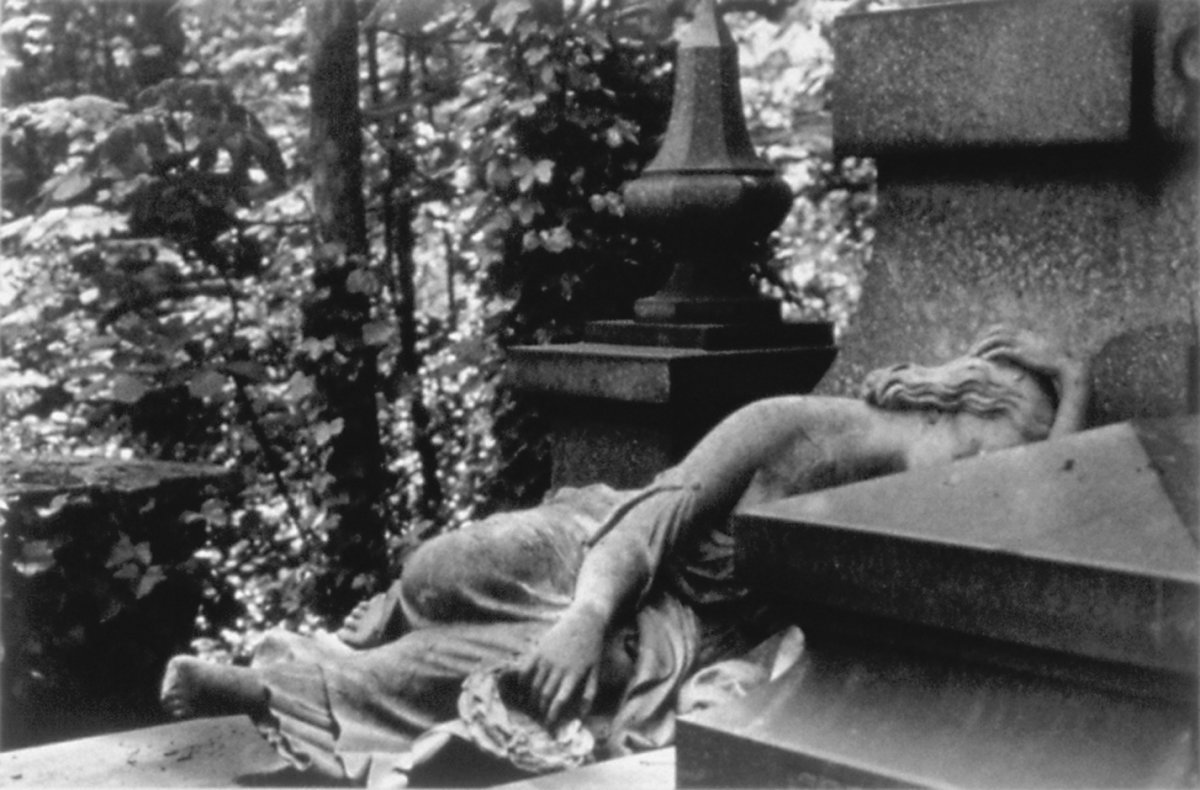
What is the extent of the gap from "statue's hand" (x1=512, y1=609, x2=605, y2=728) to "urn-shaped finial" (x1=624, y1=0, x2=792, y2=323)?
201 cm

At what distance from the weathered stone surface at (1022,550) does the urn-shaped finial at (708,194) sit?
8.14 feet

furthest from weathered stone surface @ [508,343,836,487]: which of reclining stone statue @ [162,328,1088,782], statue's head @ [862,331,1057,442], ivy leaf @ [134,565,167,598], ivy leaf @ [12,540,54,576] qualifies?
ivy leaf @ [12,540,54,576]

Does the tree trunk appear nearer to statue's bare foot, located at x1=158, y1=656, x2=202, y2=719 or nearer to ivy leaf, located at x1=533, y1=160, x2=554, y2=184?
ivy leaf, located at x1=533, y1=160, x2=554, y2=184

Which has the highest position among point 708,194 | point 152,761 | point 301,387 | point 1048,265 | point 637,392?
point 708,194

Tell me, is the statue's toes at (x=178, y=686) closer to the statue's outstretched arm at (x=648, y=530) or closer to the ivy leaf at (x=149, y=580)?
the statue's outstretched arm at (x=648, y=530)

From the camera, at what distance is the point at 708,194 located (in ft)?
18.7

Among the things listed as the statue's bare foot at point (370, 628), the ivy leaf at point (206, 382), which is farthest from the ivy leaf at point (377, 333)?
the statue's bare foot at point (370, 628)

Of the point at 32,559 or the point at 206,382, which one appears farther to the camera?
the point at 206,382

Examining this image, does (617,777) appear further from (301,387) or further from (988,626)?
(301,387)

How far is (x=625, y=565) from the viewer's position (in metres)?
4.21

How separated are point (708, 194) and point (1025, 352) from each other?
1.54m

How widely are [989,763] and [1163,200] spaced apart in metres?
2.26

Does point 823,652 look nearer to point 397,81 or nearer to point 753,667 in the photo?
point 753,667

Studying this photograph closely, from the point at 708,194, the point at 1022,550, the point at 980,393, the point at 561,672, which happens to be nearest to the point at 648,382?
the point at 708,194
